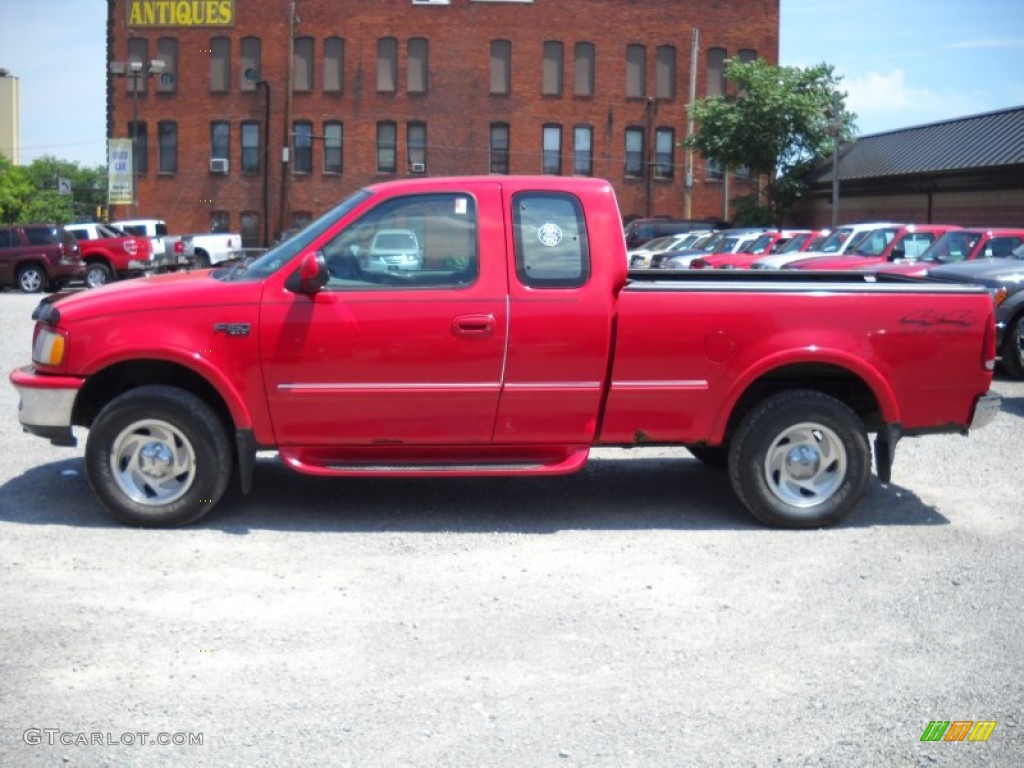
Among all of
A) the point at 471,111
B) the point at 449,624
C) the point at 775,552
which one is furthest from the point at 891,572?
the point at 471,111

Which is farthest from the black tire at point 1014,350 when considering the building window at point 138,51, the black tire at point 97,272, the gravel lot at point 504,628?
the building window at point 138,51

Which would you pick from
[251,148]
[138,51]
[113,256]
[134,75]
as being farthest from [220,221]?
[113,256]

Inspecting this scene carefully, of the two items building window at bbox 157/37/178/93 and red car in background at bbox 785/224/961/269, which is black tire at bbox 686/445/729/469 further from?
building window at bbox 157/37/178/93

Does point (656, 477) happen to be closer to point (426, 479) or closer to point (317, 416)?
point (426, 479)

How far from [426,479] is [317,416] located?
1.79m

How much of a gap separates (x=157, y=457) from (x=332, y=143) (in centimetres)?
5377

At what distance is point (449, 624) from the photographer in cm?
595

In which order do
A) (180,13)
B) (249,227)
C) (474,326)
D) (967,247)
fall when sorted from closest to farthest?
(474,326) < (967,247) < (180,13) < (249,227)

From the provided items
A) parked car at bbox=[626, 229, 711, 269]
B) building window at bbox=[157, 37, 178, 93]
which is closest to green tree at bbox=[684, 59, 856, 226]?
parked car at bbox=[626, 229, 711, 269]

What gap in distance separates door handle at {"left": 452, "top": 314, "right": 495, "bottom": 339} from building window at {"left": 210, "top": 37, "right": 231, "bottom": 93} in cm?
5461

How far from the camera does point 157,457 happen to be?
7480mm

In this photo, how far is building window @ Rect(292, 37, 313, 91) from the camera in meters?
58.8

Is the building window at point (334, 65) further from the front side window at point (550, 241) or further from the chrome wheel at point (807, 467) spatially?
the chrome wheel at point (807, 467)

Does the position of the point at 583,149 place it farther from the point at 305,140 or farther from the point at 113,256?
the point at 113,256
